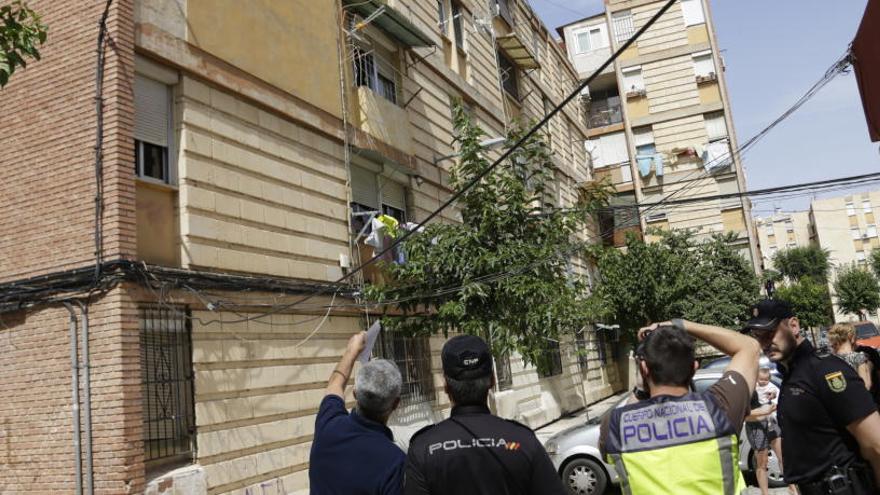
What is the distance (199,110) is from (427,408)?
7.17 m

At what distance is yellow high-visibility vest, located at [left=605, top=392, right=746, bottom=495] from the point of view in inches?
92.7

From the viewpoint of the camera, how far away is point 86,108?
25.9ft

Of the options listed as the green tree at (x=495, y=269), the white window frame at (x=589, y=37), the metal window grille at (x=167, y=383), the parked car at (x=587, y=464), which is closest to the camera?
the metal window grille at (x=167, y=383)

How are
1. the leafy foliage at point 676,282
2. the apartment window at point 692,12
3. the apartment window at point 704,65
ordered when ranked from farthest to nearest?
the apartment window at point 692,12 → the apartment window at point 704,65 → the leafy foliage at point 676,282

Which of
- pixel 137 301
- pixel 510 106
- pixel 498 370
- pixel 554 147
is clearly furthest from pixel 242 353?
pixel 554 147

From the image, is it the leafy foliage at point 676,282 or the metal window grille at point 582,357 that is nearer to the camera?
the leafy foliage at point 676,282

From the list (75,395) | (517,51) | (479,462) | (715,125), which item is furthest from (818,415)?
(715,125)

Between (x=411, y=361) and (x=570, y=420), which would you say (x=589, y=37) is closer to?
(x=570, y=420)

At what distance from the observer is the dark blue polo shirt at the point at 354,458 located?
2875 millimetres

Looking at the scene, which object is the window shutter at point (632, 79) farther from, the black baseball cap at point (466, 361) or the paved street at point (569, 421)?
the black baseball cap at point (466, 361)

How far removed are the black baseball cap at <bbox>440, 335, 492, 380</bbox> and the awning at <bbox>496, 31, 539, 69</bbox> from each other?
760 inches

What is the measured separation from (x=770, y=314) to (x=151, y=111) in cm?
755

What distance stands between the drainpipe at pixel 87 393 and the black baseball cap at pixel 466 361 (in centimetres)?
601

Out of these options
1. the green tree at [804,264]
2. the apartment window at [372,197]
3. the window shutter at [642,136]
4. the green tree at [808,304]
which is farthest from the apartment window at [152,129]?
the green tree at [804,264]
